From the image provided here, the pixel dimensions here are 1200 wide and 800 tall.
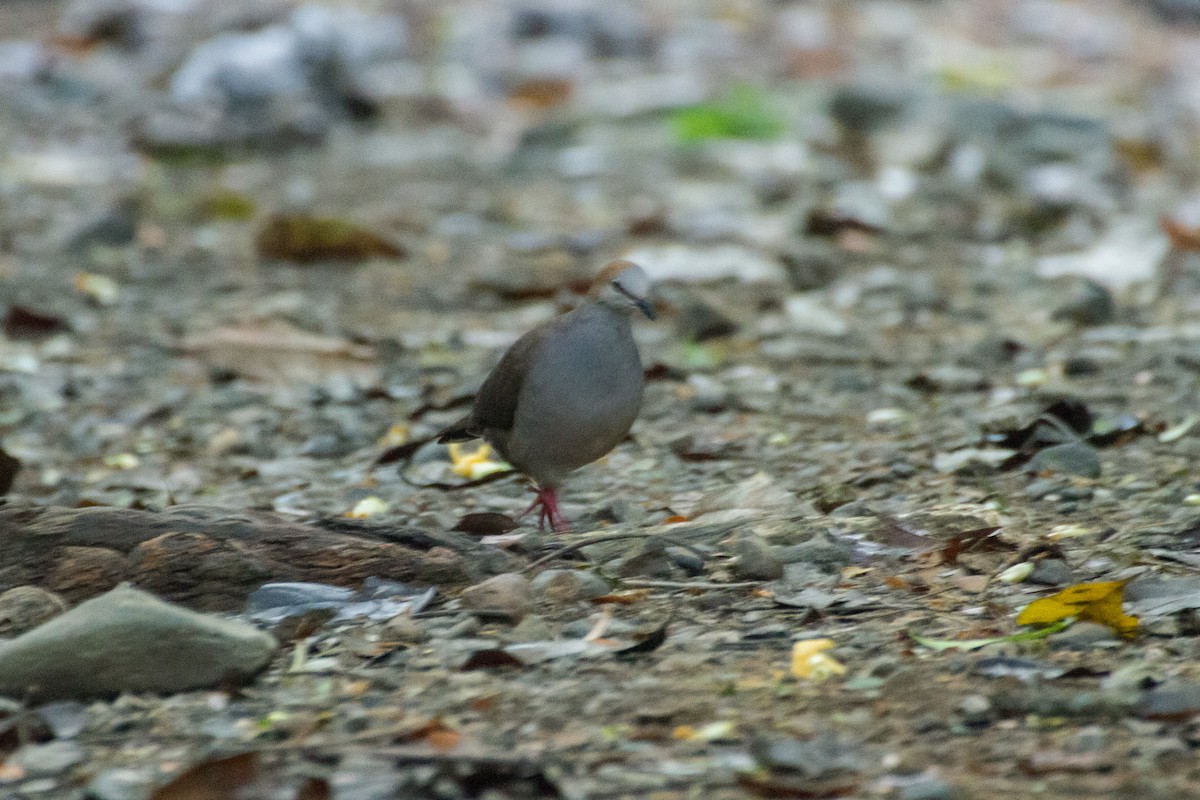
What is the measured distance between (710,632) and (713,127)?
25.4 ft

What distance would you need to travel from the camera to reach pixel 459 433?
4.86 metres

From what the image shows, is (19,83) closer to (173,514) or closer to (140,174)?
(140,174)

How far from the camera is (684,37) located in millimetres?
13953

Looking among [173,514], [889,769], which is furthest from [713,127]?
[889,769]

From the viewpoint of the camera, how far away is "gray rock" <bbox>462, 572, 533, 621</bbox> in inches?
141

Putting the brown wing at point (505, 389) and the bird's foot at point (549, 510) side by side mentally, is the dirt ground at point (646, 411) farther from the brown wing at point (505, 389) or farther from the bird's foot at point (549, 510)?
the brown wing at point (505, 389)

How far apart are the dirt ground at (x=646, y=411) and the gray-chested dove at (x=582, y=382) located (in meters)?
0.24

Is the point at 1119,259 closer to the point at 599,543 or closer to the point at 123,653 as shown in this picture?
the point at 599,543

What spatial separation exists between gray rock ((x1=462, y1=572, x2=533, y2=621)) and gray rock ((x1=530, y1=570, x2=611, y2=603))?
0.31ft

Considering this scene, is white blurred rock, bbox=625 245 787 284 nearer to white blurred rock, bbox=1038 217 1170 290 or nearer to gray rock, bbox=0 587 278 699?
white blurred rock, bbox=1038 217 1170 290

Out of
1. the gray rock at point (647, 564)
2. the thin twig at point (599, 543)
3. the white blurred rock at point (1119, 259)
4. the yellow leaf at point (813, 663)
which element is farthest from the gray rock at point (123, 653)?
the white blurred rock at point (1119, 259)

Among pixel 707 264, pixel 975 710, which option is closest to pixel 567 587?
pixel 975 710

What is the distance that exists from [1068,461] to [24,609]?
9.29 ft

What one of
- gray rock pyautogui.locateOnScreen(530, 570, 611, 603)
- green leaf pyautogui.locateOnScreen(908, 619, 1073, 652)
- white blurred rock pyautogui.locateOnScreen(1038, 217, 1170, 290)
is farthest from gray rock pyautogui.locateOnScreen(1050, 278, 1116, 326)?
gray rock pyautogui.locateOnScreen(530, 570, 611, 603)
